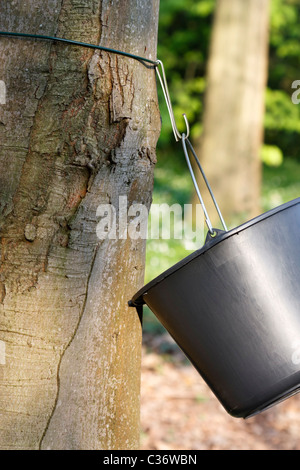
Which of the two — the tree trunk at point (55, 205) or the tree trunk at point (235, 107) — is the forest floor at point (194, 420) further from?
the tree trunk at point (235, 107)

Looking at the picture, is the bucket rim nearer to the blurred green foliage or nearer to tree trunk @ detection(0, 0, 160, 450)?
tree trunk @ detection(0, 0, 160, 450)

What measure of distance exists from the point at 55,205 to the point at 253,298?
589mm

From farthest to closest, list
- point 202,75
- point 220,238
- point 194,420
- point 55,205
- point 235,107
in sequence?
point 202,75, point 235,107, point 194,420, point 55,205, point 220,238

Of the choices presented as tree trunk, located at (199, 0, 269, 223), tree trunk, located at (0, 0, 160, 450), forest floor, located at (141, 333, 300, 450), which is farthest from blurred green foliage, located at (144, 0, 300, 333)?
tree trunk, located at (0, 0, 160, 450)

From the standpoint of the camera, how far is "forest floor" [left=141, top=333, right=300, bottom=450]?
2.91 metres

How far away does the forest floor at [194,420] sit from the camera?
291 centimetres

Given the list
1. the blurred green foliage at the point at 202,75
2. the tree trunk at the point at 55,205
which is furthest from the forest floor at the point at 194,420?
the blurred green foliage at the point at 202,75

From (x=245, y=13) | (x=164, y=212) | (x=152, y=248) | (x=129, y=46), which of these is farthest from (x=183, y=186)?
(x=129, y=46)

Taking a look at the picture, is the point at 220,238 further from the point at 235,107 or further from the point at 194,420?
the point at 235,107

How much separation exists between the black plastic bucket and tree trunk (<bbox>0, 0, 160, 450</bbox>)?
11.1 inches

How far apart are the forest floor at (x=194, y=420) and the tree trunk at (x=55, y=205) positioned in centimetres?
139

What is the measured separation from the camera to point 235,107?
26.9 ft

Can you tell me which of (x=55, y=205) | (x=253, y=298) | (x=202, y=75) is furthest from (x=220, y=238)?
(x=202, y=75)

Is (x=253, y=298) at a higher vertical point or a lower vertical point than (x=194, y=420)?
higher
